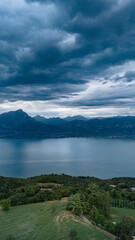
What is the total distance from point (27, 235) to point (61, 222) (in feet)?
10.3

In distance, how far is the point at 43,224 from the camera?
44.8ft

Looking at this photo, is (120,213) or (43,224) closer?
(43,224)

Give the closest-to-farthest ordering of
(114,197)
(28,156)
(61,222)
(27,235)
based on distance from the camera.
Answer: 1. (27,235)
2. (61,222)
3. (114,197)
4. (28,156)

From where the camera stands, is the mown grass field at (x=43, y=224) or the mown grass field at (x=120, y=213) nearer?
the mown grass field at (x=43, y=224)

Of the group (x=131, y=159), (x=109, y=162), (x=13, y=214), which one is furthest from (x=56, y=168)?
(x=13, y=214)

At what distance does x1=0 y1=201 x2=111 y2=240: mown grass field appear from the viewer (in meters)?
12.0

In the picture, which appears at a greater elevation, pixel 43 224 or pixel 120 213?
pixel 43 224

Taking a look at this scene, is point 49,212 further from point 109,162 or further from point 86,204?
point 109,162

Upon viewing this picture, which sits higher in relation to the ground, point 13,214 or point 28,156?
point 13,214

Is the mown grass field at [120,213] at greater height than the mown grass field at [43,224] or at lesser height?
lesser

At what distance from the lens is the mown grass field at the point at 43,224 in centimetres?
1195

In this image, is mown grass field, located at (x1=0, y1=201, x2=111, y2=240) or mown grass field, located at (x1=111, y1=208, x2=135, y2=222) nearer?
mown grass field, located at (x1=0, y1=201, x2=111, y2=240)

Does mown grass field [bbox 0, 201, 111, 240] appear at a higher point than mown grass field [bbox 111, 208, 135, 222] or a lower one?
higher

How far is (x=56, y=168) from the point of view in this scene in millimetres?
68250
